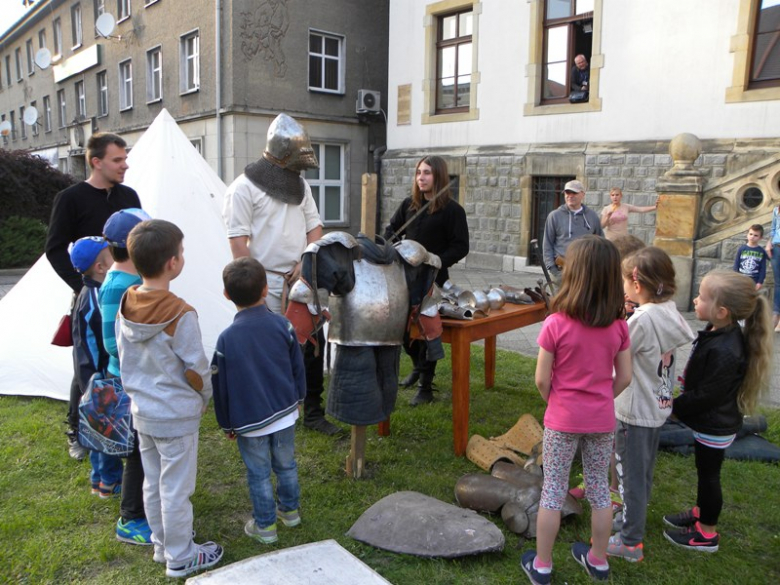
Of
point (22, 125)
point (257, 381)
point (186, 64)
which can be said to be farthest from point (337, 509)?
point (22, 125)

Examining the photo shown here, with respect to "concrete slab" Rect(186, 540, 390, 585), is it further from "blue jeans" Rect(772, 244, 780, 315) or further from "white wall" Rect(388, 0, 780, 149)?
"white wall" Rect(388, 0, 780, 149)

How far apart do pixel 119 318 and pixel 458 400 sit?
1.93 meters

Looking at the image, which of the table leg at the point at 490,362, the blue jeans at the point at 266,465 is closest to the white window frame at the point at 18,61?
the table leg at the point at 490,362

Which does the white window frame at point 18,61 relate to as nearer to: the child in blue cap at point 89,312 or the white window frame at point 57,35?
the white window frame at point 57,35

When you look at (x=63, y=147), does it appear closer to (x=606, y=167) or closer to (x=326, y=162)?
(x=326, y=162)

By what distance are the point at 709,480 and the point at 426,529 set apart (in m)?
1.20

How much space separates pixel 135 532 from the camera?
8.64 ft

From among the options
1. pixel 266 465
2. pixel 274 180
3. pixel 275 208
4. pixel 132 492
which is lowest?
pixel 132 492

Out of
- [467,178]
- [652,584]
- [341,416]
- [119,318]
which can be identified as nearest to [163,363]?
[119,318]

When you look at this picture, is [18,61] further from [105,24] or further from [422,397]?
[422,397]

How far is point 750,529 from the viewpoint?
2840mm

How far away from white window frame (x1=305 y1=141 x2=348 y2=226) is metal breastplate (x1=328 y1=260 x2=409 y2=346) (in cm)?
1197

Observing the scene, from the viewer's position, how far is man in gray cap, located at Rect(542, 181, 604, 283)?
17.7ft

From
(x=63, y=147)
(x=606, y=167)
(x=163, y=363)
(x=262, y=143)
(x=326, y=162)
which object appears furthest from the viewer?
(x=63, y=147)
